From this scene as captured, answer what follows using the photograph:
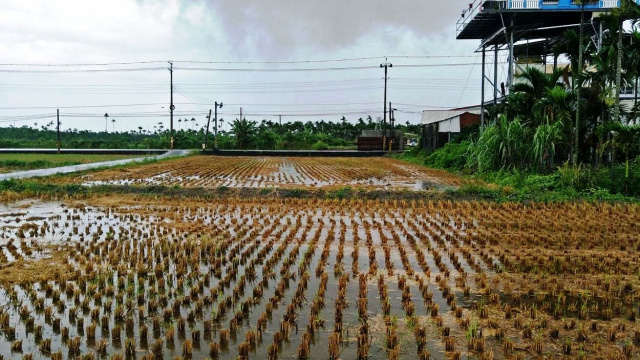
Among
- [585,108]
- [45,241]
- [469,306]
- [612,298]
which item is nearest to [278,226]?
[45,241]

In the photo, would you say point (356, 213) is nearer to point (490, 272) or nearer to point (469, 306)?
point (490, 272)

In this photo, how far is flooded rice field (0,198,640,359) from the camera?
4020 millimetres

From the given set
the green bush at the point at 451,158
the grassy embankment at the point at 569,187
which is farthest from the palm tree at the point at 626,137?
the green bush at the point at 451,158

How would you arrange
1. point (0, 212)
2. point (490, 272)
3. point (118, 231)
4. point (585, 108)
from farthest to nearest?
point (585, 108)
point (0, 212)
point (118, 231)
point (490, 272)

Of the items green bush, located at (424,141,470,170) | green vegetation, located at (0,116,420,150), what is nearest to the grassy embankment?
green bush, located at (424,141,470,170)

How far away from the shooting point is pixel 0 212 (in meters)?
10.9

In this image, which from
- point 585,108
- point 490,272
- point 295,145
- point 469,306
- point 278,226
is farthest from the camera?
point 295,145

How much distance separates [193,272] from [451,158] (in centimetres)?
2005

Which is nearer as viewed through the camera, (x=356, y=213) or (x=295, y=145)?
(x=356, y=213)

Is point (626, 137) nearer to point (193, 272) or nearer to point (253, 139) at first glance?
point (193, 272)

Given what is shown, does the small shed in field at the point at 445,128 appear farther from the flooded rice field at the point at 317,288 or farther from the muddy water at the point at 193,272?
the flooded rice field at the point at 317,288

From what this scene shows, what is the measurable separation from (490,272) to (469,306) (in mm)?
1430

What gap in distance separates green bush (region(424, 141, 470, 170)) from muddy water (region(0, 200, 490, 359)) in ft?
42.1

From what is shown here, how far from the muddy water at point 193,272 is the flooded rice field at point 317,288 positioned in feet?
0.08
